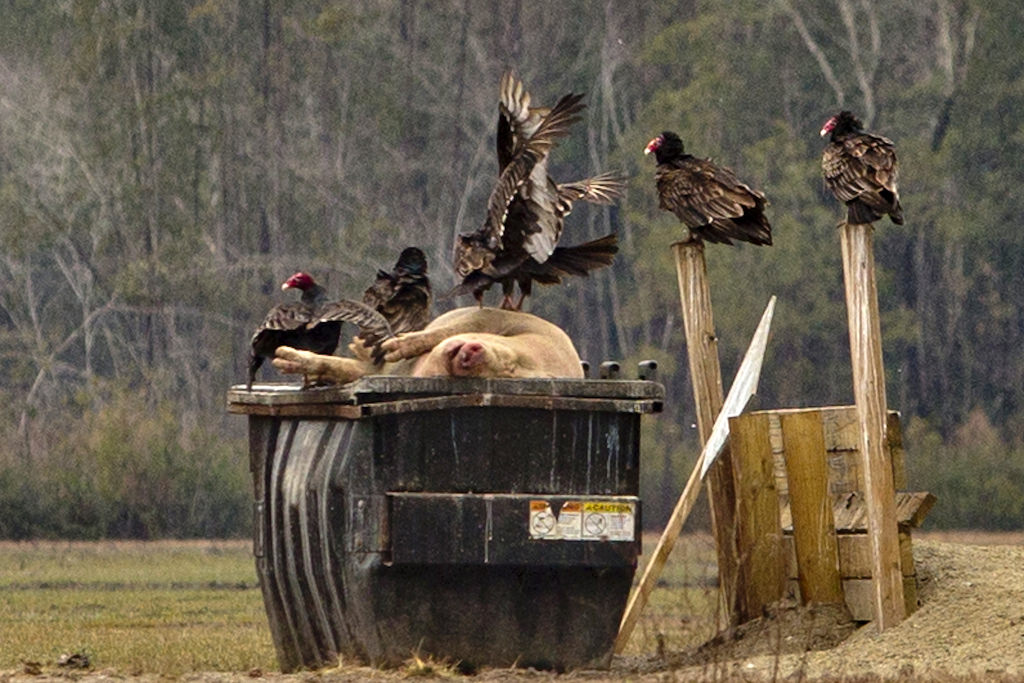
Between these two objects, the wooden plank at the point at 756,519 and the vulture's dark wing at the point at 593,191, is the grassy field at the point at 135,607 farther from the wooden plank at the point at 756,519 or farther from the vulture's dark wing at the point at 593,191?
the vulture's dark wing at the point at 593,191

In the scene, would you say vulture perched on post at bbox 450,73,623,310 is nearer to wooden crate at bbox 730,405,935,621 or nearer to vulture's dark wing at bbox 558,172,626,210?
vulture's dark wing at bbox 558,172,626,210

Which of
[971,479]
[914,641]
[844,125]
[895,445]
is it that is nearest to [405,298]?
[844,125]

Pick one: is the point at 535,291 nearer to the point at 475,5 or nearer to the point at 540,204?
the point at 475,5

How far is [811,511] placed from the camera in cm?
1027

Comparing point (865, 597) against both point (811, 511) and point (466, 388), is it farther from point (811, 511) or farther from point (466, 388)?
point (466, 388)

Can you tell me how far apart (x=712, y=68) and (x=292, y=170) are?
6.54 metres

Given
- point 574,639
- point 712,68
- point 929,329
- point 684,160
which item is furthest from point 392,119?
point 574,639

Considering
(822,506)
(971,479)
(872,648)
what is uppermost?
(971,479)

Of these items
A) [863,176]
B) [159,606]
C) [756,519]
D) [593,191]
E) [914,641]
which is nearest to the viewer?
[914,641]

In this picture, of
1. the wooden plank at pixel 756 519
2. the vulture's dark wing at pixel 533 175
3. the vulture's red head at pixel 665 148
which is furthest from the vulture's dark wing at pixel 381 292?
the wooden plank at pixel 756 519

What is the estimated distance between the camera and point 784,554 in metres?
10.5

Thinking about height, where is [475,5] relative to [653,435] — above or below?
above

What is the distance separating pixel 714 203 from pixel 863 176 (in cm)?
86

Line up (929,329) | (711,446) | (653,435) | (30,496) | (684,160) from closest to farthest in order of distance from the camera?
(711,446), (684,160), (30,496), (653,435), (929,329)
